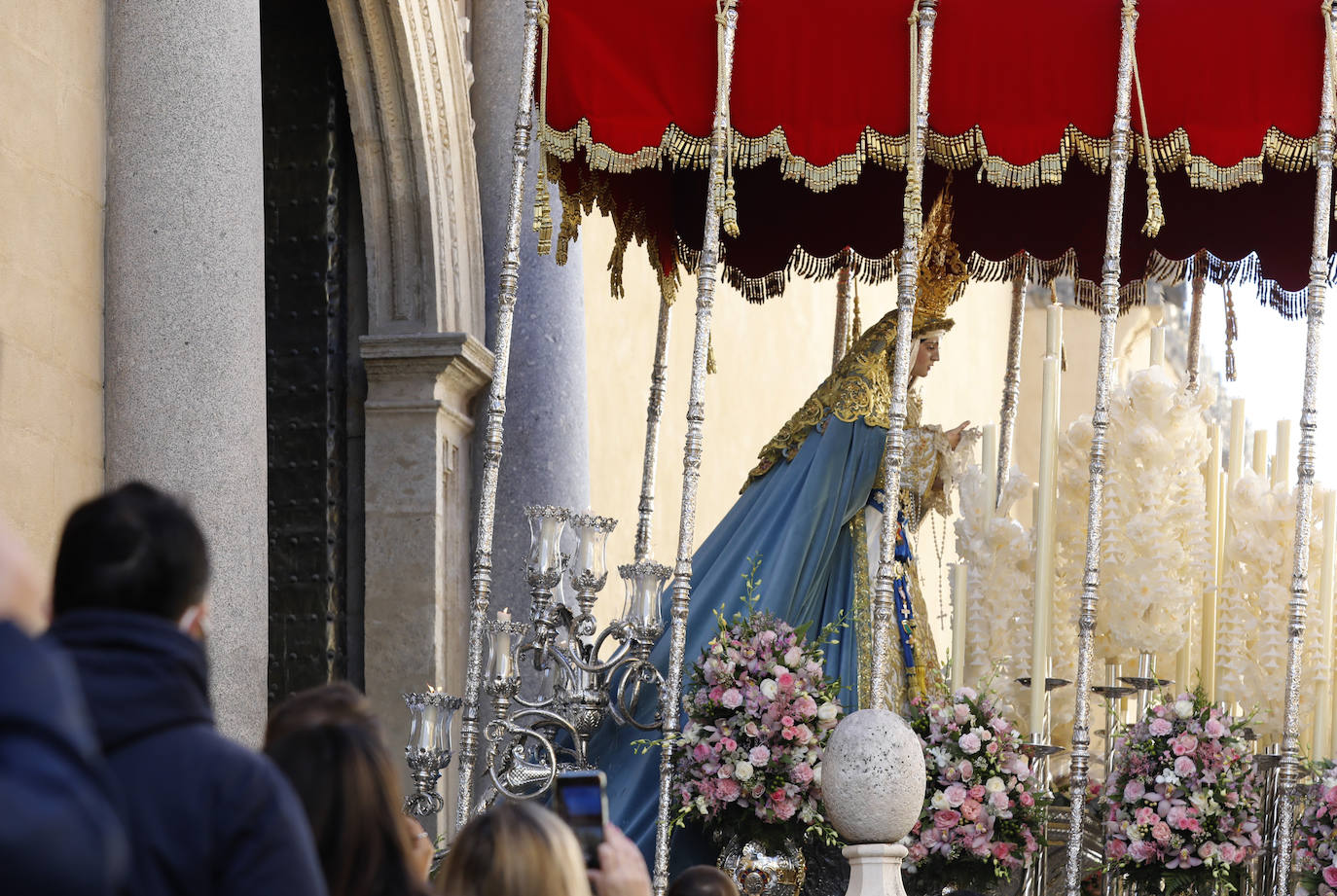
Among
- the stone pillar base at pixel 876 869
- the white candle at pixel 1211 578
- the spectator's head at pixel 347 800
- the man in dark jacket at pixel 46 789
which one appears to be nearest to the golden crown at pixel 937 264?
the white candle at pixel 1211 578

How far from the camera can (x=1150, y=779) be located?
5.87 meters

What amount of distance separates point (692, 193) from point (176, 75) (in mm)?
2442

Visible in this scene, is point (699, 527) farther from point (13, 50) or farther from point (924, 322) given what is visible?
point (13, 50)

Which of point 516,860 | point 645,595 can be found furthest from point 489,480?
point 516,860

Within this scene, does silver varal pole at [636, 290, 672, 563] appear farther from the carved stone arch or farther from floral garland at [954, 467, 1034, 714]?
floral garland at [954, 467, 1034, 714]

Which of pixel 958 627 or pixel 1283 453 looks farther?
pixel 1283 453

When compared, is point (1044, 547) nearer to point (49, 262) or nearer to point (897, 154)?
point (897, 154)

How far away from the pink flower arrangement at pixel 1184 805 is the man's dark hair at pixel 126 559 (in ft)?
14.2

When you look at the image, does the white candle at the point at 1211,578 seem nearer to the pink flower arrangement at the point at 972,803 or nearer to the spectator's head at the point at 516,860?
the pink flower arrangement at the point at 972,803

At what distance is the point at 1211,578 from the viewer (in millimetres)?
6727

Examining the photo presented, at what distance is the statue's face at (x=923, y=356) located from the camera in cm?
666

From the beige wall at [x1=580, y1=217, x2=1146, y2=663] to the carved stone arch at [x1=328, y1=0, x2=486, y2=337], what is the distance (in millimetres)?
2247

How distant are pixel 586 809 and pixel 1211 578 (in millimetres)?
4436

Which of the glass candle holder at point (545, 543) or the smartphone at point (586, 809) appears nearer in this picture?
the smartphone at point (586, 809)
